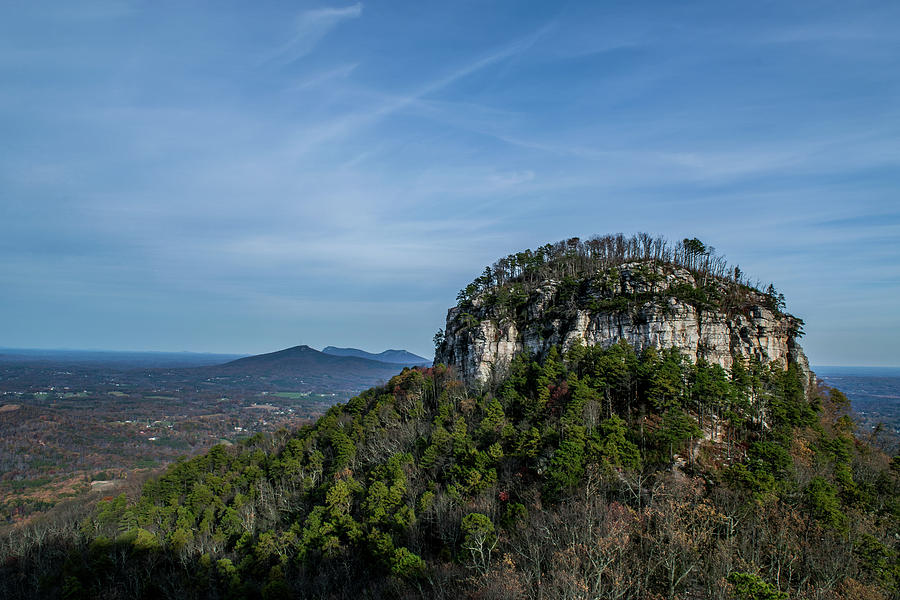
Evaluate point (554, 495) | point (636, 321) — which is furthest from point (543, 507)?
point (636, 321)

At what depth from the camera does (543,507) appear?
28453 millimetres

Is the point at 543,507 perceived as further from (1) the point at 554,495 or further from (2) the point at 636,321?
(2) the point at 636,321

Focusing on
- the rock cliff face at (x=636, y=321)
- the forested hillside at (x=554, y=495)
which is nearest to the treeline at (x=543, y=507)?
the forested hillside at (x=554, y=495)

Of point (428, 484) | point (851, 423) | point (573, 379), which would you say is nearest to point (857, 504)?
point (573, 379)

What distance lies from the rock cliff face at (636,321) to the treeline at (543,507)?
317 cm

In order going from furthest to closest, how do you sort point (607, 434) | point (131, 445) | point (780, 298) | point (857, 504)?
point (131, 445) → point (780, 298) → point (607, 434) → point (857, 504)

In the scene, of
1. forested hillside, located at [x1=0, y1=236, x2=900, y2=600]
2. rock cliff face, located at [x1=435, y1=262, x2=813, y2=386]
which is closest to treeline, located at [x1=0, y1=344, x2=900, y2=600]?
forested hillside, located at [x1=0, y1=236, x2=900, y2=600]

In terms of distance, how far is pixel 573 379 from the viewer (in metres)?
41.3

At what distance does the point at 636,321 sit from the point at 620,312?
2024mm

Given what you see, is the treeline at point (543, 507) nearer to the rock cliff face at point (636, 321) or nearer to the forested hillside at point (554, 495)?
the forested hillside at point (554, 495)

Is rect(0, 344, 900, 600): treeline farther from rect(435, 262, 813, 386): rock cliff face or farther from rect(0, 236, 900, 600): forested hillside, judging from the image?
rect(435, 262, 813, 386): rock cliff face

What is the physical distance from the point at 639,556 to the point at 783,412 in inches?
1009

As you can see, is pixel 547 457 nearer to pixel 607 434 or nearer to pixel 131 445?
pixel 607 434

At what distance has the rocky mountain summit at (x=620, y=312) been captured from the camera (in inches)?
1797
